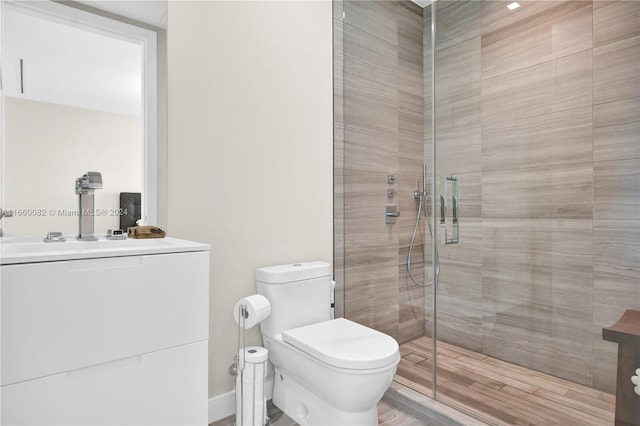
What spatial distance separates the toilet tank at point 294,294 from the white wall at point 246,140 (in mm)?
113

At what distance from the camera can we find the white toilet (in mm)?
1472

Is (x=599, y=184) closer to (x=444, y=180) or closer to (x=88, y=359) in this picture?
(x=444, y=180)

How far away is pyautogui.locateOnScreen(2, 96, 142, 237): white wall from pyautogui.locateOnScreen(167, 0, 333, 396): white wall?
196 mm

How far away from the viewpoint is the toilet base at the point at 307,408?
5.11ft

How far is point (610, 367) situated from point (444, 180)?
1194 millimetres

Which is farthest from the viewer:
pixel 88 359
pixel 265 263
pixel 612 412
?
pixel 265 263

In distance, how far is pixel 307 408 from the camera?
174cm

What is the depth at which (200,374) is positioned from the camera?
139 cm

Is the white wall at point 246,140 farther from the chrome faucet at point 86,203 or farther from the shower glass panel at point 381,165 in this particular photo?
the chrome faucet at point 86,203

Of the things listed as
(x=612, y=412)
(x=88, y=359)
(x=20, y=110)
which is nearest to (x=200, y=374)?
(x=88, y=359)

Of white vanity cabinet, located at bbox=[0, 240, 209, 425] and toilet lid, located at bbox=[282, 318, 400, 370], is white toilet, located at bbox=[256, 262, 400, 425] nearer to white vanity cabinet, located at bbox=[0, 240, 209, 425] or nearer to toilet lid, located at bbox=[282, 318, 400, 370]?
toilet lid, located at bbox=[282, 318, 400, 370]

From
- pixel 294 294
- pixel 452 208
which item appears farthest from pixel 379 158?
pixel 294 294

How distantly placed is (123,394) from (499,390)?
68.7 inches

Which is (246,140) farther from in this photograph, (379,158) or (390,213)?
(390,213)
